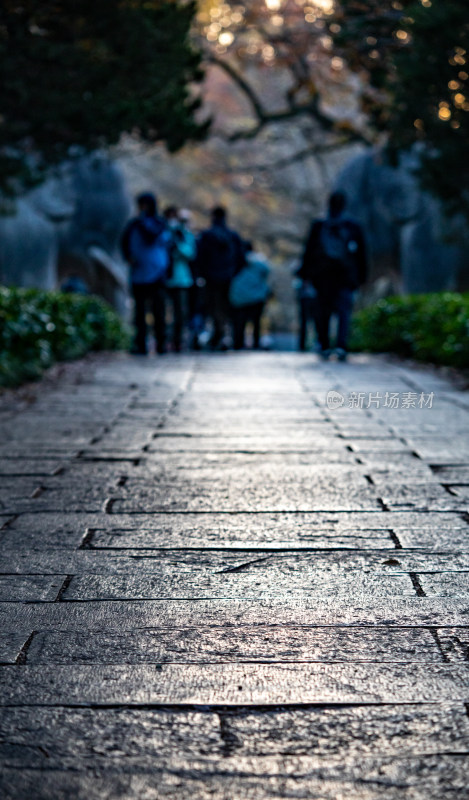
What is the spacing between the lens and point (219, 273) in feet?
44.9

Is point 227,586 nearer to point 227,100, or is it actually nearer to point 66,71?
→ point 66,71

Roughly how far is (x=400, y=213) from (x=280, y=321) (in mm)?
13493

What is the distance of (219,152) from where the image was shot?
33719 millimetres

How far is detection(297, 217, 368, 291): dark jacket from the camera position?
11406 mm

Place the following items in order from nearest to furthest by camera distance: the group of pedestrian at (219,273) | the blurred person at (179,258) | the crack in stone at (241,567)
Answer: the crack in stone at (241,567) < the group of pedestrian at (219,273) < the blurred person at (179,258)

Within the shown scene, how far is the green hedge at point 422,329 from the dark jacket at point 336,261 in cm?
93

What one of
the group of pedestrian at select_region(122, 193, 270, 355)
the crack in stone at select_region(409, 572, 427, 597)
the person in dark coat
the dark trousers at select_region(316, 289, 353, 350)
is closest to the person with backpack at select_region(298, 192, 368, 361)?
the dark trousers at select_region(316, 289, 353, 350)

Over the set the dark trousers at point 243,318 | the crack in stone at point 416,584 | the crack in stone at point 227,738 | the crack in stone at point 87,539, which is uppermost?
the crack in stone at point 227,738

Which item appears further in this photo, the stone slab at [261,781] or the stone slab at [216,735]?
the stone slab at [216,735]

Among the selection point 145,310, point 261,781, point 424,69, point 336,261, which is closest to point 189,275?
point 145,310

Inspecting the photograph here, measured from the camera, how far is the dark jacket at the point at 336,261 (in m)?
11.4

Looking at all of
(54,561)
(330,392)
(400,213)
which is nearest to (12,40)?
(330,392)

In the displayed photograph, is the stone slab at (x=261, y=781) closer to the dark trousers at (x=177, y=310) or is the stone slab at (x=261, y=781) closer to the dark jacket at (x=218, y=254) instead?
the dark trousers at (x=177, y=310)

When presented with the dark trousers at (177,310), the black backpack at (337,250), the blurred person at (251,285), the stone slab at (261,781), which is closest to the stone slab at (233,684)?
the stone slab at (261,781)
